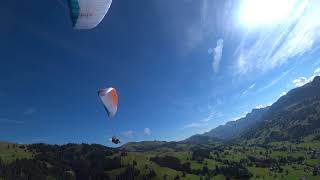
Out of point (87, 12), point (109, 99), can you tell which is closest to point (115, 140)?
point (109, 99)

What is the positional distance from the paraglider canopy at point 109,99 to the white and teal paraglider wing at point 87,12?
11.9 metres

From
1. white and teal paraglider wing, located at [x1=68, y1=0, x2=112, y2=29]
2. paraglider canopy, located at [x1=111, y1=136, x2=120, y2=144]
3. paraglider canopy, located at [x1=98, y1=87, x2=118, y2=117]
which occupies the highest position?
white and teal paraglider wing, located at [x1=68, y1=0, x2=112, y2=29]

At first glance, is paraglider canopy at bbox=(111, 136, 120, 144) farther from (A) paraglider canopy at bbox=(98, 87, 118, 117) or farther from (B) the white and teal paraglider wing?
(B) the white and teal paraglider wing

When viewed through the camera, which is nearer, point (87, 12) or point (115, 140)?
point (87, 12)

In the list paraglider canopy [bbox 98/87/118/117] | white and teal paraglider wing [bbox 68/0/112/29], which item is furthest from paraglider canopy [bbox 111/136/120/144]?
white and teal paraglider wing [bbox 68/0/112/29]

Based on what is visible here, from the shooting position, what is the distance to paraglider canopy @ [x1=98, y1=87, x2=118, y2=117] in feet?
148

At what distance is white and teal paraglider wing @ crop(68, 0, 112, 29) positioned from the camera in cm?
3241

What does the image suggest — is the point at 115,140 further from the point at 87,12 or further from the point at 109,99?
the point at 87,12

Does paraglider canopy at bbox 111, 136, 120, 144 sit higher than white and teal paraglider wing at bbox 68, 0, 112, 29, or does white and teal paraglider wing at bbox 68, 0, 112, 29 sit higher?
white and teal paraglider wing at bbox 68, 0, 112, 29

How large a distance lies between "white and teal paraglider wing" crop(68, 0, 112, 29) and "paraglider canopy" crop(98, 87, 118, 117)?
11.9 meters

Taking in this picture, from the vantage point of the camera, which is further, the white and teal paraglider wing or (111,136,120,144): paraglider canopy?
(111,136,120,144): paraglider canopy

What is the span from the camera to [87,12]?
111 ft

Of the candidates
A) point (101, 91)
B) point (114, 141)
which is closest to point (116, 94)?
point (101, 91)

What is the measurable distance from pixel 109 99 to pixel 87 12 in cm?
1492
